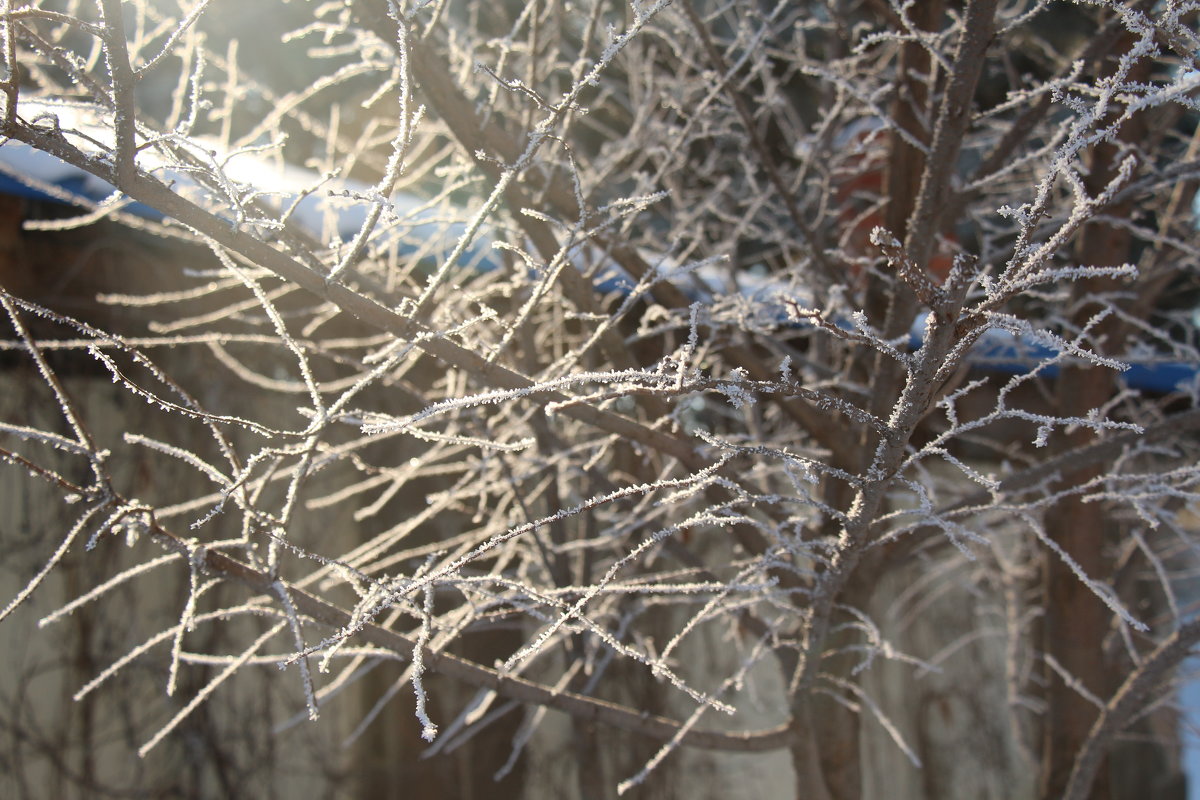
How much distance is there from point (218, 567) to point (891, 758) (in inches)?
194

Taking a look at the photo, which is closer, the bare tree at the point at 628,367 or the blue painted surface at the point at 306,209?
the bare tree at the point at 628,367

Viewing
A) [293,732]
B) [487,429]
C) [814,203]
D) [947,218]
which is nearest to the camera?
[487,429]

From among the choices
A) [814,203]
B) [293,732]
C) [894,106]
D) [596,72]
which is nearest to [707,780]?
[293,732]

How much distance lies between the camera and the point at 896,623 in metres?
5.43

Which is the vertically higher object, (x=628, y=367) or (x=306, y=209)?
(x=306, y=209)

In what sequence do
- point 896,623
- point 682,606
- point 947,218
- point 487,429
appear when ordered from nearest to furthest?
point 487,429, point 947,218, point 682,606, point 896,623

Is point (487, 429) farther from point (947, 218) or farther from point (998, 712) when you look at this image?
point (998, 712)

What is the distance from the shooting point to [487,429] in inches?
90.5

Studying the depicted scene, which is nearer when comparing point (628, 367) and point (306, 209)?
point (628, 367)

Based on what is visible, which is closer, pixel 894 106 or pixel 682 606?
pixel 894 106

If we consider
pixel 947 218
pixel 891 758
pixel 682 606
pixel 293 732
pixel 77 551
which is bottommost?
pixel 891 758

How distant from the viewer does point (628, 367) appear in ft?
7.17

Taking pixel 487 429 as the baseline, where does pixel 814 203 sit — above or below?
above

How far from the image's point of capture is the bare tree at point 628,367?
→ 1265 mm
